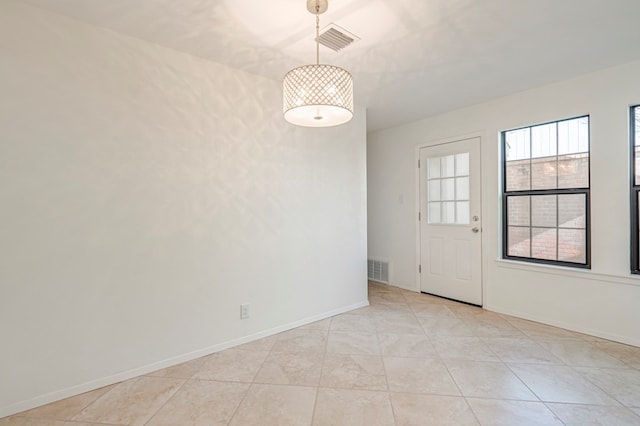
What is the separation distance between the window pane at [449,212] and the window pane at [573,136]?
1.23 metres

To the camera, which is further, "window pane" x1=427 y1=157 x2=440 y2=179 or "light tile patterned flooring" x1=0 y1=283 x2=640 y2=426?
"window pane" x1=427 y1=157 x2=440 y2=179

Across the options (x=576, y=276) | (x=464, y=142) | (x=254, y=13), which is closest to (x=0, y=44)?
(x=254, y=13)

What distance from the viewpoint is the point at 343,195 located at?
11.5 ft

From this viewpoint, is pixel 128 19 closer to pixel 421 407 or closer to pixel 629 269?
pixel 421 407

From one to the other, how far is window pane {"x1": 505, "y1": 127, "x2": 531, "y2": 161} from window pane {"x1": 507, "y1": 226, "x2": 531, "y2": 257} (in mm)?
801

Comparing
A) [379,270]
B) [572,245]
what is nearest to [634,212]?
[572,245]

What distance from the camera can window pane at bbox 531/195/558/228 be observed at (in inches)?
123

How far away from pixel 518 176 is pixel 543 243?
0.76m

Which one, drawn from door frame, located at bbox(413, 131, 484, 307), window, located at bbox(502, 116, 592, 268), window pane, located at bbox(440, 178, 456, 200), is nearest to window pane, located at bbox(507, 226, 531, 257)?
window, located at bbox(502, 116, 592, 268)

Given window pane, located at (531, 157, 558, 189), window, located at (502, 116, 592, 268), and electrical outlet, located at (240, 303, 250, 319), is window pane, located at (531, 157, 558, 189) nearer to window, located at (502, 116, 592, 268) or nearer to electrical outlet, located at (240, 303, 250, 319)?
window, located at (502, 116, 592, 268)

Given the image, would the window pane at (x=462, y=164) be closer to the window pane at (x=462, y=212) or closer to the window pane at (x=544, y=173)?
the window pane at (x=462, y=212)

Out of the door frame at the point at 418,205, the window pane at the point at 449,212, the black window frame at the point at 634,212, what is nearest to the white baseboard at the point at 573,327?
the door frame at the point at 418,205

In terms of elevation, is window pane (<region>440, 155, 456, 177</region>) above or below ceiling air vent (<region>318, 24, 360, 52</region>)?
below

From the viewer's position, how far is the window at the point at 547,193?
9.70 feet
